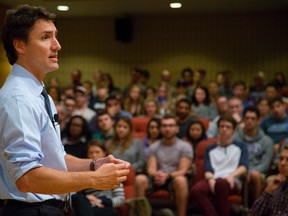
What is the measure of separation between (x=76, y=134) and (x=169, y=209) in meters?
0.98

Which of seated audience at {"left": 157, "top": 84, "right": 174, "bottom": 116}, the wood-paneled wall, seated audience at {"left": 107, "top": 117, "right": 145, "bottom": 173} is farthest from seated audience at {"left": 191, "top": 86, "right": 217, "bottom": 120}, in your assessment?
the wood-paneled wall

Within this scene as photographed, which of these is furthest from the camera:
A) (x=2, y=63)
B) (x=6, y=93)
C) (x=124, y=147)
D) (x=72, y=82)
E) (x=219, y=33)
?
(x=219, y=33)

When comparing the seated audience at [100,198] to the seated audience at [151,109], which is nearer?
the seated audience at [100,198]

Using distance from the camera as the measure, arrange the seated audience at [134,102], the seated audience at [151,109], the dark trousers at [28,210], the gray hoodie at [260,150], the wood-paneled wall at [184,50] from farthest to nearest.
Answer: the wood-paneled wall at [184,50] → the seated audience at [134,102] → the seated audience at [151,109] → the gray hoodie at [260,150] → the dark trousers at [28,210]

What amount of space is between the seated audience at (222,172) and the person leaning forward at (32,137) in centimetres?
242

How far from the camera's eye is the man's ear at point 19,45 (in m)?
1.49

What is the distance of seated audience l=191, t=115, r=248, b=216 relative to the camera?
3.89m

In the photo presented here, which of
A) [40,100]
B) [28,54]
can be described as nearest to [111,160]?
[40,100]

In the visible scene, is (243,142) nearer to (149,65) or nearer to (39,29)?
(39,29)

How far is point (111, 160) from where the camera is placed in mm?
1546

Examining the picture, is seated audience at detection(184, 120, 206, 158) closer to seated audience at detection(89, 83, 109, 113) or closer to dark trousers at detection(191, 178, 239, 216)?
dark trousers at detection(191, 178, 239, 216)

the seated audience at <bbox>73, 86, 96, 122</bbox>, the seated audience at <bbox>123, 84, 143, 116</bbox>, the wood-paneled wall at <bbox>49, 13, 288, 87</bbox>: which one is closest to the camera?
the seated audience at <bbox>73, 86, 96, 122</bbox>

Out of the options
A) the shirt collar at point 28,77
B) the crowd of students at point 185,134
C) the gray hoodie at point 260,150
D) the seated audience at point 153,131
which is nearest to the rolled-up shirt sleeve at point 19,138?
the shirt collar at point 28,77

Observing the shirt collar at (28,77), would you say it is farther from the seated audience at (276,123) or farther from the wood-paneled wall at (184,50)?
the wood-paneled wall at (184,50)
